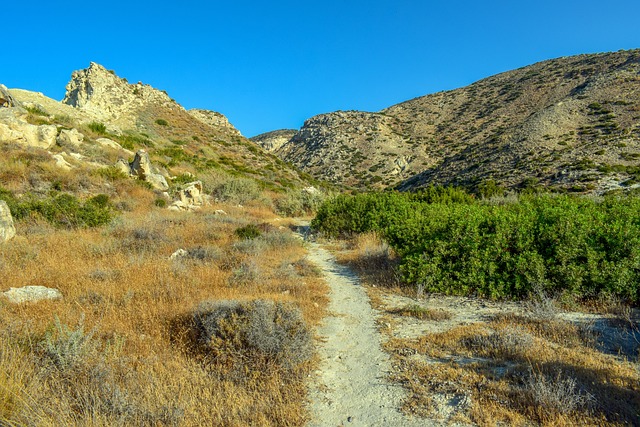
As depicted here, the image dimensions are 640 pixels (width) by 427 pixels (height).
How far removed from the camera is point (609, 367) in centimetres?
389

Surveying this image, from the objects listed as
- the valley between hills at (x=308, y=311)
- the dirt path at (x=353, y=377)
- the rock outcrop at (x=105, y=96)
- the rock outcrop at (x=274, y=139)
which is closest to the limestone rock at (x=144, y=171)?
the valley between hills at (x=308, y=311)

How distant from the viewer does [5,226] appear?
8648mm

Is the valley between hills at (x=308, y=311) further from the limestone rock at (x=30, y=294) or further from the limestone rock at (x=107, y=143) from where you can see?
the limestone rock at (x=107, y=143)

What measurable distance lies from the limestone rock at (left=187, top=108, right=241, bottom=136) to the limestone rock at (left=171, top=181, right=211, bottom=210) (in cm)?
3210

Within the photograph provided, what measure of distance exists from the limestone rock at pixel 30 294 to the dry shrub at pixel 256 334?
2.73 metres

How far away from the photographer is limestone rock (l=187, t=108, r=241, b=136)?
5029 cm

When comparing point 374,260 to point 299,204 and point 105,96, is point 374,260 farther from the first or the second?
point 105,96

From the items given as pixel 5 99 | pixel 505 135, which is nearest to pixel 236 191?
pixel 5 99

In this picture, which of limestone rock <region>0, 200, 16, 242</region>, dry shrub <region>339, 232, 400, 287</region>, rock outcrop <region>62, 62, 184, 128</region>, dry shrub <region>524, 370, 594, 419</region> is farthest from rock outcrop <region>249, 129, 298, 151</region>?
dry shrub <region>524, 370, 594, 419</region>

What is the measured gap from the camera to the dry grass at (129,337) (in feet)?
10.8

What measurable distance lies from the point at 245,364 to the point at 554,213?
6593mm

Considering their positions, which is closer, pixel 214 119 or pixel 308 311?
pixel 308 311

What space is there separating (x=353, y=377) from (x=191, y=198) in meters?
15.4

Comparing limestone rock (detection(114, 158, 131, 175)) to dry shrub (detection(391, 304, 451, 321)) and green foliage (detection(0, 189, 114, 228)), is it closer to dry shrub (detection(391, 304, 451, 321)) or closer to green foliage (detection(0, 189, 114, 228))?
green foliage (detection(0, 189, 114, 228))
